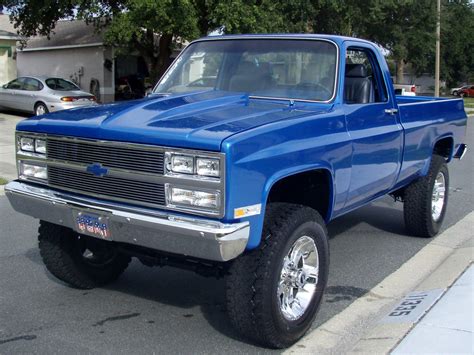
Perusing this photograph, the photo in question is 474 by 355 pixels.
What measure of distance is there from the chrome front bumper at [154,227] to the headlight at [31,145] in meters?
0.31

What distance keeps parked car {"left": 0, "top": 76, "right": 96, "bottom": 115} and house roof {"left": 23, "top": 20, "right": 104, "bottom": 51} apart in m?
5.77

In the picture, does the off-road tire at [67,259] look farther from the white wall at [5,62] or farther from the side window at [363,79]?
the white wall at [5,62]

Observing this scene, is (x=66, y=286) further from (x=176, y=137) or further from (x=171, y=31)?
(x=171, y=31)

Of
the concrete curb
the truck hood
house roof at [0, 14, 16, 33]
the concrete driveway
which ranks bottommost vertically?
the concrete curb

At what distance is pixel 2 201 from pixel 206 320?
5202mm

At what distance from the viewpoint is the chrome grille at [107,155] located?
11.7ft

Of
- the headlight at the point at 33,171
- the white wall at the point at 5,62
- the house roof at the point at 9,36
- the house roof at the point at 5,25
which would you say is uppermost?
the house roof at the point at 5,25

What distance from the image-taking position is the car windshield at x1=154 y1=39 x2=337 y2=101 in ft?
15.6

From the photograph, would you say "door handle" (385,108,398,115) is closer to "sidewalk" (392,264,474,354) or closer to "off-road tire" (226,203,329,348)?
"sidewalk" (392,264,474,354)

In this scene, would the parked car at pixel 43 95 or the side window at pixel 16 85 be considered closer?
the parked car at pixel 43 95

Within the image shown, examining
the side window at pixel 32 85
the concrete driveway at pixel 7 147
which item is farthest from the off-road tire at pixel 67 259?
the side window at pixel 32 85

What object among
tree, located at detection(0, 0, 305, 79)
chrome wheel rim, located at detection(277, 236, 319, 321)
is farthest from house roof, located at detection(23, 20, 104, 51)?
chrome wheel rim, located at detection(277, 236, 319, 321)

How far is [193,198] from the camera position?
346cm

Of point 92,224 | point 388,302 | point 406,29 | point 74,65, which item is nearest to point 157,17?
point 74,65
